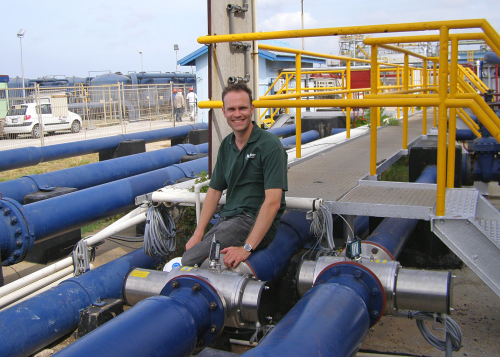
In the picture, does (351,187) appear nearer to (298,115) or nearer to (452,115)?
(452,115)

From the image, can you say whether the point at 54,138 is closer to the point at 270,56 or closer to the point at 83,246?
the point at 270,56

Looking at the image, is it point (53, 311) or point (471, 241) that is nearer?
point (471, 241)

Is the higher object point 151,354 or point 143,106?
point 143,106

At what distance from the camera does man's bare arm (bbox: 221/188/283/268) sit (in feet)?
9.30

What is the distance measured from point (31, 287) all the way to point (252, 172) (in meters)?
2.14

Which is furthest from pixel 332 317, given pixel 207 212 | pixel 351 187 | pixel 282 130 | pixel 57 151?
pixel 282 130

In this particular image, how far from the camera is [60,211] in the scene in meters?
4.53

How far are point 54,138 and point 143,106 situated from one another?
537 cm

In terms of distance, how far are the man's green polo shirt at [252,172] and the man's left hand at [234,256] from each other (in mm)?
287

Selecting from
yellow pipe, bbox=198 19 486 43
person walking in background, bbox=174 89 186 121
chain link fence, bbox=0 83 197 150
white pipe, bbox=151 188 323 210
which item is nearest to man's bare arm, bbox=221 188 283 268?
white pipe, bbox=151 188 323 210

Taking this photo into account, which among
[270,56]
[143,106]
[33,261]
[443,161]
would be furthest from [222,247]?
[270,56]

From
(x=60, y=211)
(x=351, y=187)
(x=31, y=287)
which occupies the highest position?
(x=351, y=187)

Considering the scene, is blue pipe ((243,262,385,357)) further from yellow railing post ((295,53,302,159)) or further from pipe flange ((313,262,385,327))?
yellow railing post ((295,53,302,159))

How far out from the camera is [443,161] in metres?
2.88
